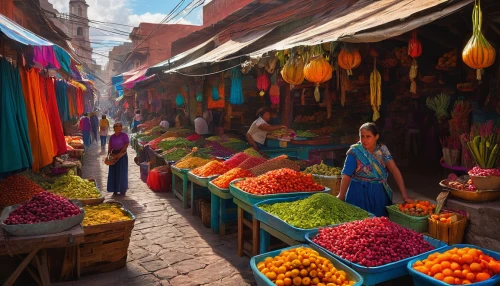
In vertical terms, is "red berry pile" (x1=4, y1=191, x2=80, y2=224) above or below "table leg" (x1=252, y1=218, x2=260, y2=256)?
above

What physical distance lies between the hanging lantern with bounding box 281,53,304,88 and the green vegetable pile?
2.22 m

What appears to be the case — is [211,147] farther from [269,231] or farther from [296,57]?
[269,231]

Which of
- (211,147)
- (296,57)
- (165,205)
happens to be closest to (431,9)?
(296,57)

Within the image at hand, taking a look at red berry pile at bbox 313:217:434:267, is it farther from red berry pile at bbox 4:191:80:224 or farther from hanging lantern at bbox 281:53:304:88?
hanging lantern at bbox 281:53:304:88

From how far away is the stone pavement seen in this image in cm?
437

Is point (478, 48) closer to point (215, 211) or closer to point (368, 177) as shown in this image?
point (368, 177)


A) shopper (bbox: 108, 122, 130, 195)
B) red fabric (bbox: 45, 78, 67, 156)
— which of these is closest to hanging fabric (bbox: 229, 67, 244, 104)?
shopper (bbox: 108, 122, 130, 195)

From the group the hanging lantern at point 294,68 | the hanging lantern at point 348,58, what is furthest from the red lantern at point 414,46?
the hanging lantern at point 294,68

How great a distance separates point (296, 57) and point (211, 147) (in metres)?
4.69

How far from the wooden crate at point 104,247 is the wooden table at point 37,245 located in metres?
0.53

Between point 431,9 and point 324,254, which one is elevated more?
point 431,9

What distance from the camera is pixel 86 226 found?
427cm

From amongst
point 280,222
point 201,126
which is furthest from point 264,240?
point 201,126

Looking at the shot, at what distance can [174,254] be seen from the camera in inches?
203
